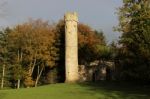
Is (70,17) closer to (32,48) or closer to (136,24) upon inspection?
(32,48)

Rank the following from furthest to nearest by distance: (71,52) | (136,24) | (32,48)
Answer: (32,48) < (71,52) < (136,24)

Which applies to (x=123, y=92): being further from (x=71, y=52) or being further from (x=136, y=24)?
(x=71, y=52)

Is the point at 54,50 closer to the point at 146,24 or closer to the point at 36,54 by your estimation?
the point at 36,54

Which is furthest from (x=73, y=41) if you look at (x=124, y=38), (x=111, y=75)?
(x=124, y=38)

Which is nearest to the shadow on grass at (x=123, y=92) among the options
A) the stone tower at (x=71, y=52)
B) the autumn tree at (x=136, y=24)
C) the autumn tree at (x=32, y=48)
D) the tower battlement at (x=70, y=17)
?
the autumn tree at (x=136, y=24)

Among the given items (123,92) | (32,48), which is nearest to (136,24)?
(123,92)

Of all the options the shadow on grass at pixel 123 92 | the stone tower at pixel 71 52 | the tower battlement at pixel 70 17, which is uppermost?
the tower battlement at pixel 70 17

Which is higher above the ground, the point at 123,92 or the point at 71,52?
the point at 71,52

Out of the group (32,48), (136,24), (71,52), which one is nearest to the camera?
(136,24)

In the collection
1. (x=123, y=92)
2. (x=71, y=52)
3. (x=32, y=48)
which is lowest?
(x=123, y=92)

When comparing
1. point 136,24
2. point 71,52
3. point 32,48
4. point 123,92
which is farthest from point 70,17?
point 123,92

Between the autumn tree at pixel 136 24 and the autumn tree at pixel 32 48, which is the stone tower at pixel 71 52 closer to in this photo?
the autumn tree at pixel 32 48

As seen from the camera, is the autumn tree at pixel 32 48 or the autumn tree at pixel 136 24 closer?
the autumn tree at pixel 136 24

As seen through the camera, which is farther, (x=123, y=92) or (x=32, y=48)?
(x=32, y=48)
